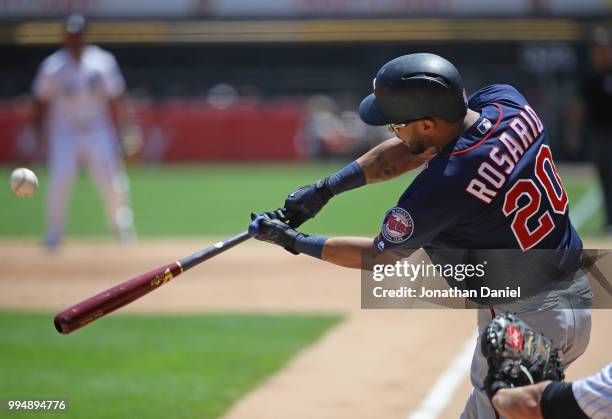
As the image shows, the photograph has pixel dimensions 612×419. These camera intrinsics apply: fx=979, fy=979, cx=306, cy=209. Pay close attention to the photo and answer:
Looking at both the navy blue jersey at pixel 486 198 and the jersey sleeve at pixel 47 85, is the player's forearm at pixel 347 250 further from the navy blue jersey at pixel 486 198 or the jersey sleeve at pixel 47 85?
the jersey sleeve at pixel 47 85

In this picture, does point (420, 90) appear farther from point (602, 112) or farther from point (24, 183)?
point (602, 112)

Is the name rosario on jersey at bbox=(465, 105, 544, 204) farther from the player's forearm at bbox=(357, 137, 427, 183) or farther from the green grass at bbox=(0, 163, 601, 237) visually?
the green grass at bbox=(0, 163, 601, 237)

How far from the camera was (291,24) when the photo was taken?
1046 inches

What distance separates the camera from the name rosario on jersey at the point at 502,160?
3703mm

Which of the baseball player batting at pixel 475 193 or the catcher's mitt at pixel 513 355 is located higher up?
the baseball player batting at pixel 475 193

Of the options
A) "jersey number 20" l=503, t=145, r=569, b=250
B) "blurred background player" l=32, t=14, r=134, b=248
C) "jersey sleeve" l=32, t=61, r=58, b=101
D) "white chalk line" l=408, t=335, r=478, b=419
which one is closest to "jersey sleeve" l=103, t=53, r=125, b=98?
"blurred background player" l=32, t=14, r=134, b=248

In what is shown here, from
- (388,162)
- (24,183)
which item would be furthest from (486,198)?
(24,183)

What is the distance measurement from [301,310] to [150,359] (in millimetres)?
2151

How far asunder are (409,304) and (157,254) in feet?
22.9

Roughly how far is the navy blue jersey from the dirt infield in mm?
2220

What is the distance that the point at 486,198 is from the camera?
Answer: 146 inches

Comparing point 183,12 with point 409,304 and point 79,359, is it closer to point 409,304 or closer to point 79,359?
point 79,359

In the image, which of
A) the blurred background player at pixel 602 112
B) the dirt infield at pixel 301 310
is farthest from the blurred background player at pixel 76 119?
the blurred background player at pixel 602 112

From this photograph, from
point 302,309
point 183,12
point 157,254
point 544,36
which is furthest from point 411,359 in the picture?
point 183,12
